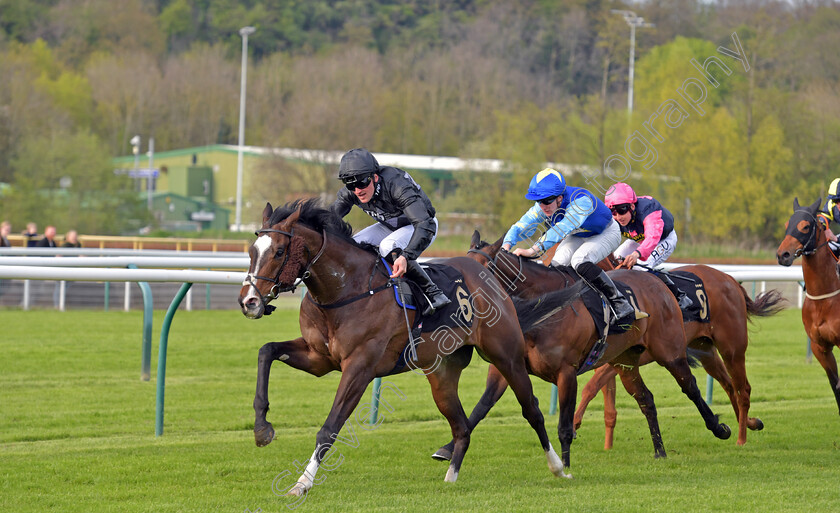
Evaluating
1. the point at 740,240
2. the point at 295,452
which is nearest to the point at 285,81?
the point at 740,240

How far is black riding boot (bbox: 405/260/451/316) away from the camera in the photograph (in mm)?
5109

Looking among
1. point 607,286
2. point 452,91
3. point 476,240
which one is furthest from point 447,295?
point 452,91

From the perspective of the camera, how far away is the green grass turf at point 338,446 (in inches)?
181

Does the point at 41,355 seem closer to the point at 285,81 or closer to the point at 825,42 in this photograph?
the point at 825,42

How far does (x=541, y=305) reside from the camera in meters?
5.70

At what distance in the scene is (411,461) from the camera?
573 cm

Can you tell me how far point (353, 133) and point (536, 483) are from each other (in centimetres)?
3857

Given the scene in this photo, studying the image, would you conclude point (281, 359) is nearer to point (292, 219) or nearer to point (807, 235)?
point (292, 219)

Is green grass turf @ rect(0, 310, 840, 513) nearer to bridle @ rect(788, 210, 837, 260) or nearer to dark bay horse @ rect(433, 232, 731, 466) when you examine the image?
dark bay horse @ rect(433, 232, 731, 466)

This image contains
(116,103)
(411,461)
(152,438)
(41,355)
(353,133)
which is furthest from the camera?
(116,103)

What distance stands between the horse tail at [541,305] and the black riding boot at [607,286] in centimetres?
33

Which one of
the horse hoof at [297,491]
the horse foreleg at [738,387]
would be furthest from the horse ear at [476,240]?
the horse foreleg at [738,387]

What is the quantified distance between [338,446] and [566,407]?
4.68 feet

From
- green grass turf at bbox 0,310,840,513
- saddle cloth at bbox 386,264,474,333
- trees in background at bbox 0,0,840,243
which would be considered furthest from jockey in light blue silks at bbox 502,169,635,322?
trees in background at bbox 0,0,840,243
